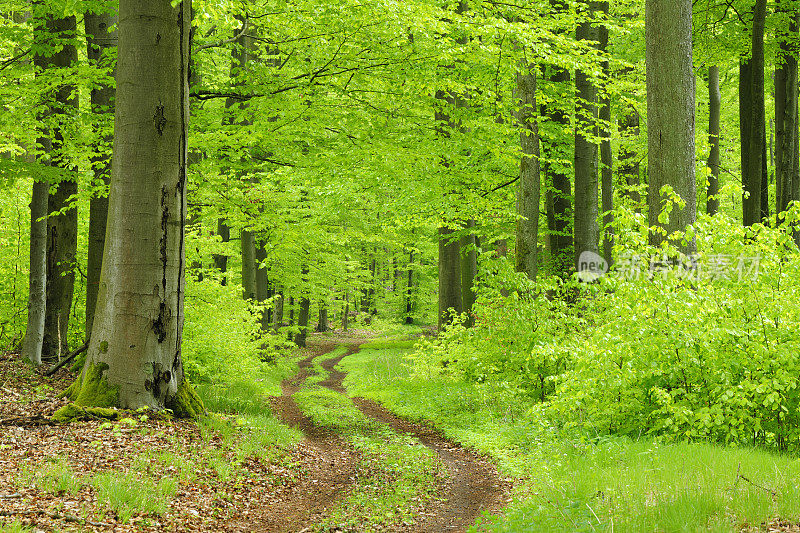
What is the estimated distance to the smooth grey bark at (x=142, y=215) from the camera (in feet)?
21.8

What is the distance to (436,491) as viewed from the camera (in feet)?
21.4

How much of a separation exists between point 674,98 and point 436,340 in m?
9.28

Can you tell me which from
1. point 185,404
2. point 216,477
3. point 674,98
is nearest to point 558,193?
point 674,98

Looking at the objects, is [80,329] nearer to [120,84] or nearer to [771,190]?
[120,84]

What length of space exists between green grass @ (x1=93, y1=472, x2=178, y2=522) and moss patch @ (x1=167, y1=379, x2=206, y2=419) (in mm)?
1884

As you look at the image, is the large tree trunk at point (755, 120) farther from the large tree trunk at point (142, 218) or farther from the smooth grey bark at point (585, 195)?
the large tree trunk at point (142, 218)

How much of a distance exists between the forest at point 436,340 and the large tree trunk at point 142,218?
0.03 meters

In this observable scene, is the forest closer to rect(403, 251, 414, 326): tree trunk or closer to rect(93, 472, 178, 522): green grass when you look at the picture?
rect(93, 472, 178, 522): green grass

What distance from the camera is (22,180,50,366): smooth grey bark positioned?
10719 mm

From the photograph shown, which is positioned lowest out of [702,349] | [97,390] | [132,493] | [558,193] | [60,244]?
[132,493]

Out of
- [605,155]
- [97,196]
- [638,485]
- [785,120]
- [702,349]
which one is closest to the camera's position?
[638,485]

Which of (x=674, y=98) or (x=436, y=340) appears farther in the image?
(x=436, y=340)

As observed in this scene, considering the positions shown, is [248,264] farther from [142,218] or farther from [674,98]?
[674,98]

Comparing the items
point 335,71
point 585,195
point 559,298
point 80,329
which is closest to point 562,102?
point 585,195
